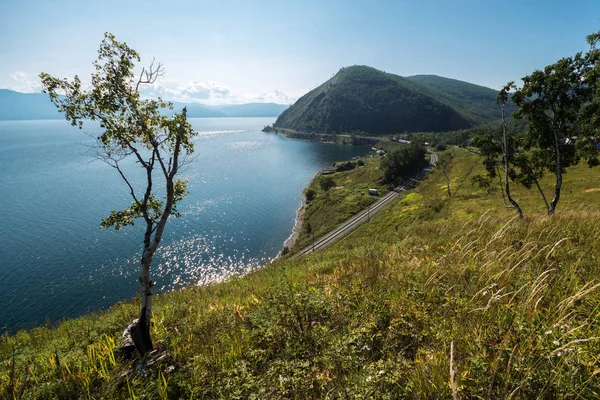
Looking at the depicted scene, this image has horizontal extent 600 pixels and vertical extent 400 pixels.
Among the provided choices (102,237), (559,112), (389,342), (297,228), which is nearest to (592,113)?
(559,112)

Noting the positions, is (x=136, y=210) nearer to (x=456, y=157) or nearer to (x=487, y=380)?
(x=487, y=380)

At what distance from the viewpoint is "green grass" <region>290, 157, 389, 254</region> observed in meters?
76.9

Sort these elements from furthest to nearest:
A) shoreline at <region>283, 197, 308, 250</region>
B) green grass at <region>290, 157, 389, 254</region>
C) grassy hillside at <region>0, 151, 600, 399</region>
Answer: green grass at <region>290, 157, 389, 254</region> < shoreline at <region>283, 197, 308, 250</region> < grassy hillside at <region>0, 151, 600, 399</region>

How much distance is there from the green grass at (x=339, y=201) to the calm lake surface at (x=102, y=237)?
23.9ft

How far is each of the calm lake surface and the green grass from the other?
7.27m

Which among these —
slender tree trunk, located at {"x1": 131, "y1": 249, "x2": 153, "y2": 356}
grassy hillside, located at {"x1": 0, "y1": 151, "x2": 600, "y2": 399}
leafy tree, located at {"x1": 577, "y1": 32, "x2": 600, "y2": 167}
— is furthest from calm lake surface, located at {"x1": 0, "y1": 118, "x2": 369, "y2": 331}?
leafy tree, located at {"x1": 577, "y1": 32, "x2": 600, "y2": 167}

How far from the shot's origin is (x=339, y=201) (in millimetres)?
95250

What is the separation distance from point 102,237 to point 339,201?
68.7 meters

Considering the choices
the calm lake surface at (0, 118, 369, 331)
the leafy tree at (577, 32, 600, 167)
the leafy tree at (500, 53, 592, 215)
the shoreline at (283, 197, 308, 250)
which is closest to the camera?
the leafy tree at (577, 32, 600, 167)

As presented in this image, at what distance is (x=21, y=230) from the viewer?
7219 centimetres

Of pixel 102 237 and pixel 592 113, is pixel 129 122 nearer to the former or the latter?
pixel 592 113

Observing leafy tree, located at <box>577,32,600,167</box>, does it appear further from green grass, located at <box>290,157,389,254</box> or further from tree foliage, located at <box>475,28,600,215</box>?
green grass, located at <box>290,157,389,254</box>

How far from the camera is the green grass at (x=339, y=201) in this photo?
252ft

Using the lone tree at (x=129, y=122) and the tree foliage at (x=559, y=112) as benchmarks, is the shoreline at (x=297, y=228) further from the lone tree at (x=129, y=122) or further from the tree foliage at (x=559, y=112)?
the lone tree at (x=129, y=122)
